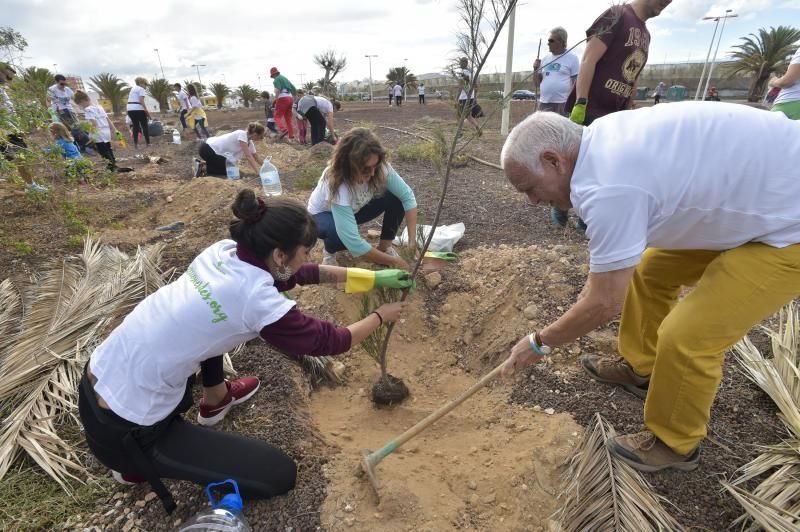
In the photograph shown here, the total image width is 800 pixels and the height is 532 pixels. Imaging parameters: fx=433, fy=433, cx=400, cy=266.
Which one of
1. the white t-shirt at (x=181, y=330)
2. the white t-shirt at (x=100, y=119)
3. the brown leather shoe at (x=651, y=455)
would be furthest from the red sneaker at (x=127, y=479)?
the white t-shirt at (x=100, y=119)

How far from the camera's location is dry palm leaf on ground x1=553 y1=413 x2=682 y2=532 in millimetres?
1500

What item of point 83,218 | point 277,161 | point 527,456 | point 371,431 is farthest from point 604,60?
point 277,161

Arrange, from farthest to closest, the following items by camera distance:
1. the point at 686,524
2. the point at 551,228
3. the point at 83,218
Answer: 1. the point at 83,218
2. the point at 551,228
3. the point at 686,524

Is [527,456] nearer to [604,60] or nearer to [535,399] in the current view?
[535,399]

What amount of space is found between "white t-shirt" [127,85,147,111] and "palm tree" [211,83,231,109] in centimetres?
1567

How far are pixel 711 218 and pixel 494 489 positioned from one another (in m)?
1.33

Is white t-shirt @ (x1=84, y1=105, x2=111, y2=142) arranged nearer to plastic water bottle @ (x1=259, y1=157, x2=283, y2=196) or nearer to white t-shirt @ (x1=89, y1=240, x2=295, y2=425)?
plastic water bottle @ (x1=259, y1=157, x2=283, y2=196)

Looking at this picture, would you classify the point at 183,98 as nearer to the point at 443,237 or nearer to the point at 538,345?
the point at 443,237

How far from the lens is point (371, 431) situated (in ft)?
7.69

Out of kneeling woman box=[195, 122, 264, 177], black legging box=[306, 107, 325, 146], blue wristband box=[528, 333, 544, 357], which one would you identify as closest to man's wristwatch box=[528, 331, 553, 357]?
blue wristband box=[528, 333, 544, 357]

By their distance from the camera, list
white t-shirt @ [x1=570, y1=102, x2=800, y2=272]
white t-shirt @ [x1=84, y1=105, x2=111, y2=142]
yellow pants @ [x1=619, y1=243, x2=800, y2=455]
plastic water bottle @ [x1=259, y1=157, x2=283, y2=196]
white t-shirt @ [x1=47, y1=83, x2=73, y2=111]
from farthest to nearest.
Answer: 1. white t-shirt @ [x1=84, y1=105, x2=111, y2=142]
2. white t-shirt @ [x1=47, y1=83, x2=73, y2=111]
3. plastic water bottle @ [x1=259, y1=157, x2=283, y2=196]
4. yellow pants @ [x1=619, y1=243, x2=800, y2=455]
5. white t-shirt @ [x1=570, y1=102, x2=800, y2=272]

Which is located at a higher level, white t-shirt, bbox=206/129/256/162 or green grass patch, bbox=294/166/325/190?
white t-shirt, bbox=206/129/256/162

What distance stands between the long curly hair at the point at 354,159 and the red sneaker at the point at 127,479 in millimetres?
1916

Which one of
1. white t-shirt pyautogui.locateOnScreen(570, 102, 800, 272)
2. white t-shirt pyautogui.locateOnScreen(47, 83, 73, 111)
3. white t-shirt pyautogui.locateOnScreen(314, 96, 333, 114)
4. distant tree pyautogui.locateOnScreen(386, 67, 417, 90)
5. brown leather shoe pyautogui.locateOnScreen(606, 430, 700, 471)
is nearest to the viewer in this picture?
white t-shirt pyautogui.locateOnScreen(570, 102, 800, 272)
